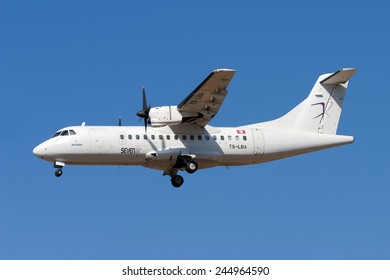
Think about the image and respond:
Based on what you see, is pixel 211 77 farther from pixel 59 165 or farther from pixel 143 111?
pixel 59 165

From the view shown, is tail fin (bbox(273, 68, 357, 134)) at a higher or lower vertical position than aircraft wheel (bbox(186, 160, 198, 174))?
higher

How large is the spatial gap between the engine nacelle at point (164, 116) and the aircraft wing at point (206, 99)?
26cm

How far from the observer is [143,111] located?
38906mm

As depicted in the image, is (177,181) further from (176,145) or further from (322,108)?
(322,108)

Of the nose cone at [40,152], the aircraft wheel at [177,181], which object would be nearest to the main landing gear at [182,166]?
the aircraft wheel at [177,181]

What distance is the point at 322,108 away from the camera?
41938mm

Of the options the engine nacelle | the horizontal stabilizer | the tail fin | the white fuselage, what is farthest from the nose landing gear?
the horizontal stabilizer

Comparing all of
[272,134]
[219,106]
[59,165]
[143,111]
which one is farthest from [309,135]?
[59,165]

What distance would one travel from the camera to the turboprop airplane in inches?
1500

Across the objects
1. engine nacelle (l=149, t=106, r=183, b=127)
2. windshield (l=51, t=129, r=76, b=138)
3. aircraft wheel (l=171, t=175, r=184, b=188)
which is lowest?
aircraft wheel (l=171, t=175, r=184, b=188)

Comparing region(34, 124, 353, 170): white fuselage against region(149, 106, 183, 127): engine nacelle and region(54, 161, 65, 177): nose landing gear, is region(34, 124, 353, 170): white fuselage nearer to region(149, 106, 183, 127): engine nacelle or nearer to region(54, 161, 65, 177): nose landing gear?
region(54, 161, 65, 177): nose landing gear

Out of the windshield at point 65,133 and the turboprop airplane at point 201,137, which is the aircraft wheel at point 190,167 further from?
the windshield at point 65,133

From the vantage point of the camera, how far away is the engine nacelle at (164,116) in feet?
125

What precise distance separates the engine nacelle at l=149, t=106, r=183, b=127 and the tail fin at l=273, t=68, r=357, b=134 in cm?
514
